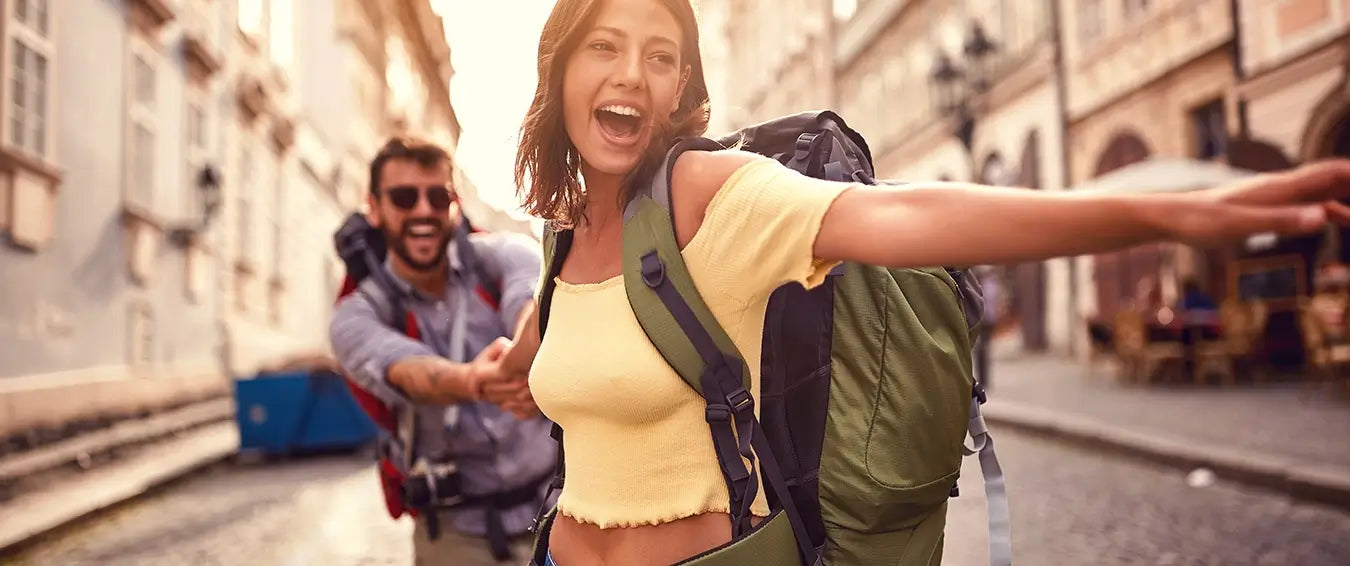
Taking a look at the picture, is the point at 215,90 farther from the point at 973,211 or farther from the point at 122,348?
the point at 973,211

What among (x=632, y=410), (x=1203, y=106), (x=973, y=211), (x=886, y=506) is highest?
(x=1203, y=106)

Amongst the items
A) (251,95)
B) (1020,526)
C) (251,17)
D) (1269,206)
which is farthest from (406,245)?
(251,17)

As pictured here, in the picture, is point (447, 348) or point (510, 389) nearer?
point (510, 389)

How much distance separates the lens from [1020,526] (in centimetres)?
575

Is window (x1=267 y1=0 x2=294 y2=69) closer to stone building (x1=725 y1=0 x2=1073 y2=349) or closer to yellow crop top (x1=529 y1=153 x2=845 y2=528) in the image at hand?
stone building (x1=725 y1=0 x2=1073 y2=349)

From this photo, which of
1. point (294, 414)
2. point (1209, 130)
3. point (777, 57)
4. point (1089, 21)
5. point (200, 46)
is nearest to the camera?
point (294, 414)

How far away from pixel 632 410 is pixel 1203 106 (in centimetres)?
1684

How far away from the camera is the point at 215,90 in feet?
53.3

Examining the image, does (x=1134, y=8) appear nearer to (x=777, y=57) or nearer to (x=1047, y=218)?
(x=1047, y=218)

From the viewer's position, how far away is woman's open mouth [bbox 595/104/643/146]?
5.12 feet

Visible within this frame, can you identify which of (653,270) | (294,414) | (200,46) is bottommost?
(294,414)

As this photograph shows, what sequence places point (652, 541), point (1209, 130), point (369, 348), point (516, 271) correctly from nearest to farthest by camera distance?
point (652, 541) → point (369, 348) → point (516, 271) → point (1209, 130)

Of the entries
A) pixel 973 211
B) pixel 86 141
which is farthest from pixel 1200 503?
pixel 86 141

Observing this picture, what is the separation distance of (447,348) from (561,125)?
3.98 feet
